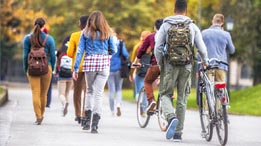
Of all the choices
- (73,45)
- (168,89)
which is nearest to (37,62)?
(73,45)

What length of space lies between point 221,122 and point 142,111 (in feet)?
13.9

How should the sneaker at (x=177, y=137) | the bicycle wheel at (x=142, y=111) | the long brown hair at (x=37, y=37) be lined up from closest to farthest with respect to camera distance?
the sneaker at (x=177, y=137)
the long brown hair at (x=37, y=37)
the bicycle wheel at (x=142, y=111)

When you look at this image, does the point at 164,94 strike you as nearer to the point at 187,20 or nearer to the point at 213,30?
the point at 187,20

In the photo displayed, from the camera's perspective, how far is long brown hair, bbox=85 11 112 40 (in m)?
14.9

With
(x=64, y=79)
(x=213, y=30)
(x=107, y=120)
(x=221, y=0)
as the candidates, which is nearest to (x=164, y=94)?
(x=213, y=30)

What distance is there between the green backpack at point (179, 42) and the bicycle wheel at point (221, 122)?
0.70 metres

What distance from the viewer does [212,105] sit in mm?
13406

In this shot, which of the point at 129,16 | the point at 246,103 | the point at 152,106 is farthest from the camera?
the point at 129,16

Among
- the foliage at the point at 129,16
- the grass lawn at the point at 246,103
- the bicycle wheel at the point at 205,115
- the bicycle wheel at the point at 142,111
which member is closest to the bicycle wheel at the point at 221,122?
the bicycle wheel at the point at 205,115

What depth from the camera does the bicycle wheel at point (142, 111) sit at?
16.7 meters

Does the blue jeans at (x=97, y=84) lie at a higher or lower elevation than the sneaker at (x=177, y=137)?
higher

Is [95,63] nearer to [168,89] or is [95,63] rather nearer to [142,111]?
[168,89]

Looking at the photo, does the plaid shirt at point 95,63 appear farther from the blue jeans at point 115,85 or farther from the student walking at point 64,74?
the blue jeans at point 115,85

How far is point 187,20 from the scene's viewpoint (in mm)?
13305
